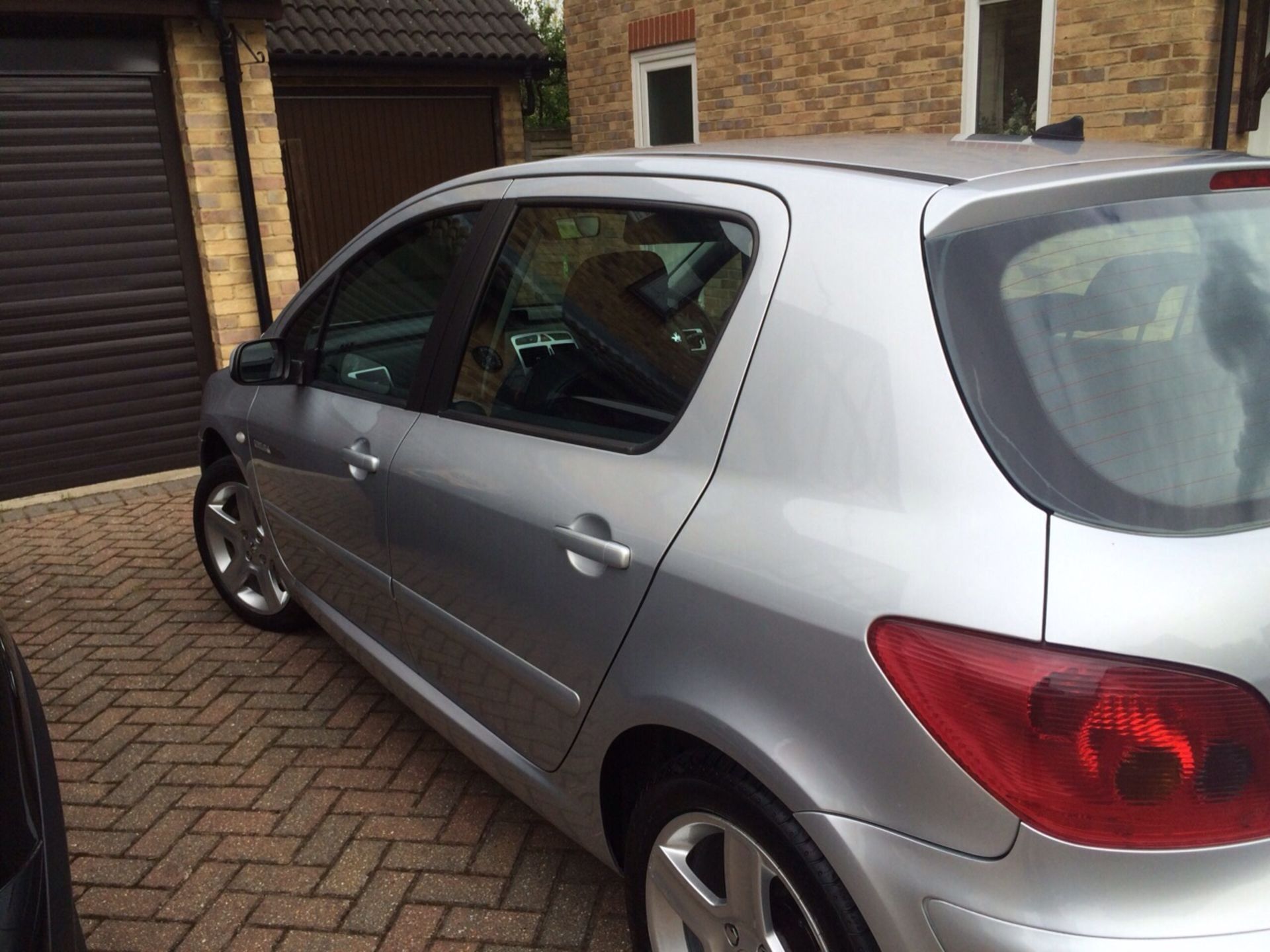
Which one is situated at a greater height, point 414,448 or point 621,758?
point 414,448

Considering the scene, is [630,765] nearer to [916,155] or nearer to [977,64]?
[916,155]

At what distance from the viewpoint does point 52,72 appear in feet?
20.2

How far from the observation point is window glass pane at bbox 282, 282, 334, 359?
336 cm

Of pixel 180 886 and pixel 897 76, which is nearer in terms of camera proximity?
pixel 180 886

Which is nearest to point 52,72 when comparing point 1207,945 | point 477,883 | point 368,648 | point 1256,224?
point 368,648

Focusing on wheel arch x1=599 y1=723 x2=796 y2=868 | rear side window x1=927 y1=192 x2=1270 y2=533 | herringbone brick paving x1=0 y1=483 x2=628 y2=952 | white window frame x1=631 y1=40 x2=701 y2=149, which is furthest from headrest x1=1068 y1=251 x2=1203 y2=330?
white window frame x1=631 y1=40 x2=701 y2=149

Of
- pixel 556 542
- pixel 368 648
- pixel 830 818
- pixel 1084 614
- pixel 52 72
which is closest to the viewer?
pixel 1084 614

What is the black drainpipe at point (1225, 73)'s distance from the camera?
4.86m

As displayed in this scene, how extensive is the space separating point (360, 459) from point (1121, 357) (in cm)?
193

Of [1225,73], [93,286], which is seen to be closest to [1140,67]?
[1225,73]

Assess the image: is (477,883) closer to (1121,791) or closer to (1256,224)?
(1121,791)

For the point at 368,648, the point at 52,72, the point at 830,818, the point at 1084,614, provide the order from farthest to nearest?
the point at 52,72
the point at 368,648
the point at 830,818
the point at 1084,614

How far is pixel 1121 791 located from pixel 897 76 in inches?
235

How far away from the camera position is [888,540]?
1.50 metres
